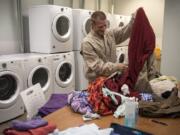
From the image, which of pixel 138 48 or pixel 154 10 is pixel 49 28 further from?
pixel 154 10

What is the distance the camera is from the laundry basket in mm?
2049

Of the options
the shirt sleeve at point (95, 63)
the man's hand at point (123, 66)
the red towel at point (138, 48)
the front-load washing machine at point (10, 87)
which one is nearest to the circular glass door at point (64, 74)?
the front-load washing machine at point (10, 87)

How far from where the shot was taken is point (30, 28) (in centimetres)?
396

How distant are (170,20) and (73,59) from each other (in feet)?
5.60

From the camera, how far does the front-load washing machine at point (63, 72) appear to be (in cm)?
381

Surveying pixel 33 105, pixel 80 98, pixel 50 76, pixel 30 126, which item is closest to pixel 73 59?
pixel 50 76

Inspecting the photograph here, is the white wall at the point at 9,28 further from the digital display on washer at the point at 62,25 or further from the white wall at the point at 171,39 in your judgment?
the white wall at the point at 171,39

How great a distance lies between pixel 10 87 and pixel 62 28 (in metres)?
1.45

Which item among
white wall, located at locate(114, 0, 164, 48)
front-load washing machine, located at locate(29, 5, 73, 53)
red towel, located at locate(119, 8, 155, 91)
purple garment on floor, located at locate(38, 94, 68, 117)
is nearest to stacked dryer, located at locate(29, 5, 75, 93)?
front-load washing machine, located at locate(29, 5, 73, 53)

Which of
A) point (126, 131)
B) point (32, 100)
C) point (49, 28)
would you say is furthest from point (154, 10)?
point (126, 131)

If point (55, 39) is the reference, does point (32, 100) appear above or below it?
below

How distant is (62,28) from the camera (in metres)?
4.14

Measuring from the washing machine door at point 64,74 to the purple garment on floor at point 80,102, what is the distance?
6.44 ft

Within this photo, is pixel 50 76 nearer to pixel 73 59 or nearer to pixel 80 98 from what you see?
pixel 73 59
